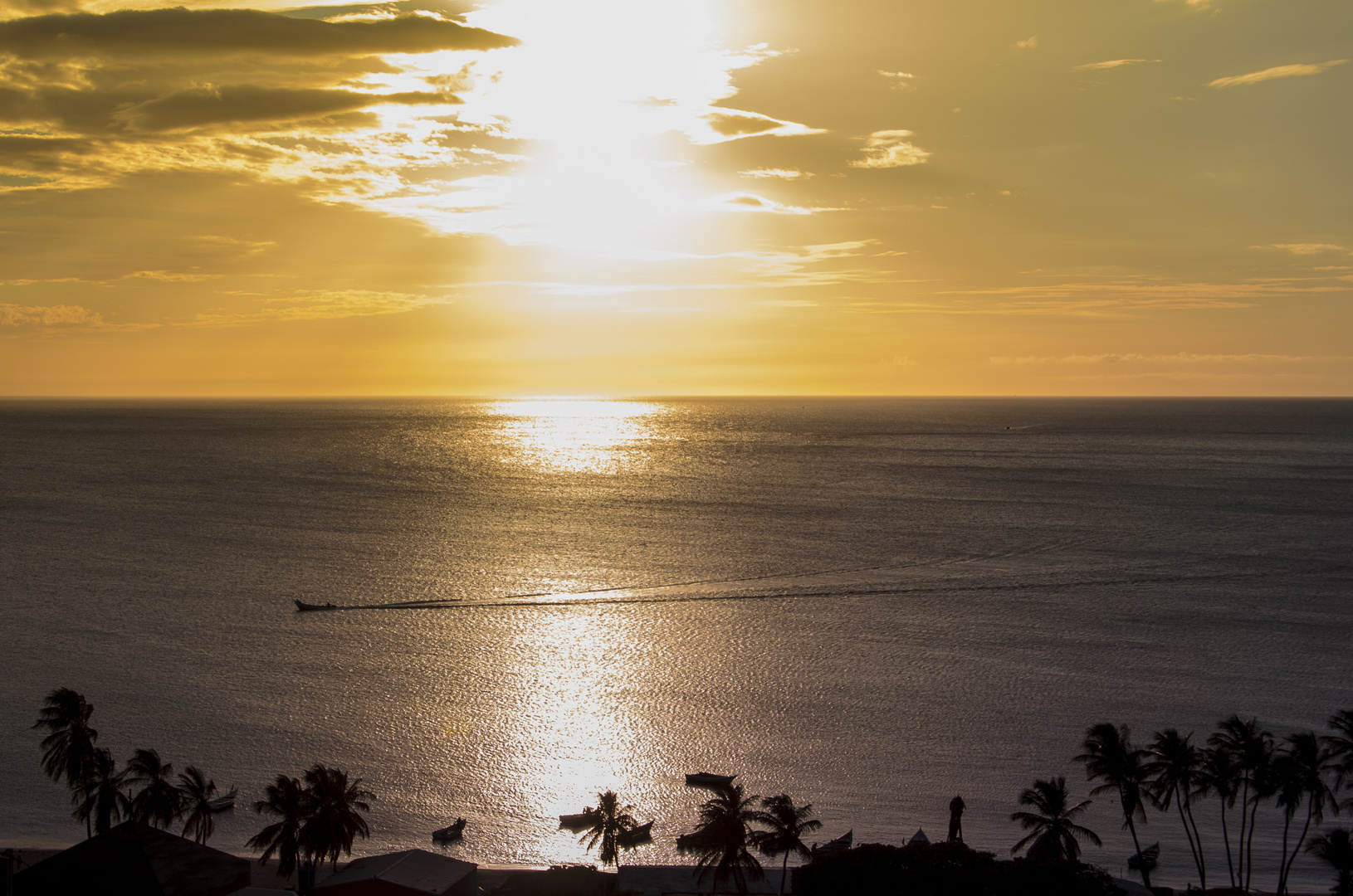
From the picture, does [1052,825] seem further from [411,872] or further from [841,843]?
[411,872]

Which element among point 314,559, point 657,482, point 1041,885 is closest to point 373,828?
point 1041,885

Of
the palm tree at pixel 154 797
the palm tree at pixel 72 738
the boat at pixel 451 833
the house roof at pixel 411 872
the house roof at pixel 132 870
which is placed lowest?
the boat at pixel 451 833

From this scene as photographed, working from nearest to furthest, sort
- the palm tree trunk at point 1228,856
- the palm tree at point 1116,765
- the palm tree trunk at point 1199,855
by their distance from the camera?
the palm tree at point 1116,765, the palm tree trunk at point 1228,856, the palm tree trunk at point 1199,855

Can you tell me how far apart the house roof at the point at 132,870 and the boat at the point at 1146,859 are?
33.7 meters

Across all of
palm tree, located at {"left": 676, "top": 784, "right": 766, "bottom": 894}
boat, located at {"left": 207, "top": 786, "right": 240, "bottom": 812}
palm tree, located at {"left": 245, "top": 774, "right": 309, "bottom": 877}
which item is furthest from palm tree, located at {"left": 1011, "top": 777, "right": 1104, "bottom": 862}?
boat, located at {"left": 207, "top": 786, "right": 240, "bottom": 812}

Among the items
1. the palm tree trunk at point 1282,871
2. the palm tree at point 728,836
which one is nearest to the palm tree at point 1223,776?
the palm tree trunk at point 1282,871

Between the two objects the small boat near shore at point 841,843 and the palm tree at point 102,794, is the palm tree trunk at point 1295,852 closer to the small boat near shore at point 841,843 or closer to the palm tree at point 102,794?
the small boat near shore at point 841,843

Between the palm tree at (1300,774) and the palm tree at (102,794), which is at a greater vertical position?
the palm tree at (1300,774)

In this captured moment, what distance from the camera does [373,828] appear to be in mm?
41344

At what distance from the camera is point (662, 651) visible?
6519cm

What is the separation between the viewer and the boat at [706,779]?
147 ft

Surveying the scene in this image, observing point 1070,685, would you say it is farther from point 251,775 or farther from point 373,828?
point 251,775

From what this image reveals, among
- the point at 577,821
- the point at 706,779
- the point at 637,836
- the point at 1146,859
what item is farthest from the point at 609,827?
the point at 1146,859

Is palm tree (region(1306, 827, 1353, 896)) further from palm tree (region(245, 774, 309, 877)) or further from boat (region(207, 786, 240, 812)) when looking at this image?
boat (region(207, 786, 240, 812))
